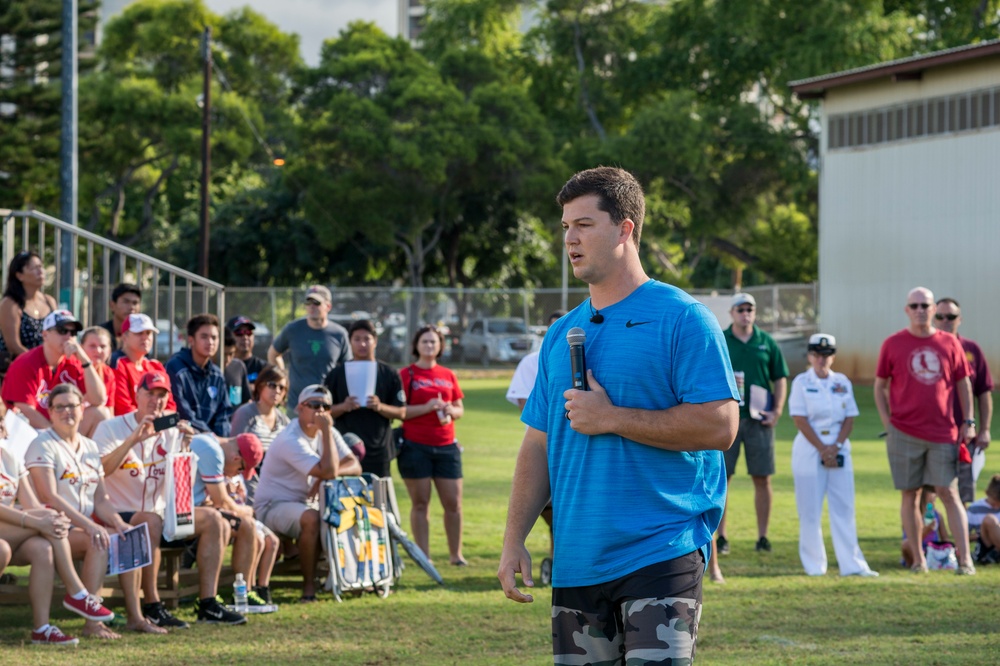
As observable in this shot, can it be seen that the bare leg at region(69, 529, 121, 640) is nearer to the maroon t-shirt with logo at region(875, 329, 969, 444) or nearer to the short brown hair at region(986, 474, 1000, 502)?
the maroon t-shirt with logo at region(875, 329, 969, 444)

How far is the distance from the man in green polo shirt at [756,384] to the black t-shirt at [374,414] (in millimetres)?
2758

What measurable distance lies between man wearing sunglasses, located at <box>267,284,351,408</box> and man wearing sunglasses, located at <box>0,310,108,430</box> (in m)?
2.70

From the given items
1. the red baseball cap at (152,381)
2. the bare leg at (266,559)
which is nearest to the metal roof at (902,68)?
the bare leg at (266,559)

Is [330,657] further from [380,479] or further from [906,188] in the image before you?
[906,188]

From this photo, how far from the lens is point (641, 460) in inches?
153

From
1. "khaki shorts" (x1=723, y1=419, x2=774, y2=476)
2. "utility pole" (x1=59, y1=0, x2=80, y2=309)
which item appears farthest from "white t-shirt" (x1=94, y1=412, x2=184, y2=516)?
"utility pole" (x1=59, y1=0, x2=80, y2=309)

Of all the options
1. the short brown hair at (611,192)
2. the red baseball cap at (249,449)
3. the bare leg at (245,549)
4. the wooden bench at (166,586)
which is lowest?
the wooden bench at (166,586)

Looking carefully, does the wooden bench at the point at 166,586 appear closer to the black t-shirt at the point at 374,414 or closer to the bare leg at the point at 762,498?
the black t-shirt at the point at 374,414

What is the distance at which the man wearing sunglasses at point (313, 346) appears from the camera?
1159 centimetres

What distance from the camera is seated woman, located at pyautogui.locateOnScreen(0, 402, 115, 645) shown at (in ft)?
25.3

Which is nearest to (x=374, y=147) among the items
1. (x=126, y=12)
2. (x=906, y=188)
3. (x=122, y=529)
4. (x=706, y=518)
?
(x=126, y=12)

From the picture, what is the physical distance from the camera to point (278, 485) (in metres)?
9.74

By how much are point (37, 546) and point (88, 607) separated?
477mm

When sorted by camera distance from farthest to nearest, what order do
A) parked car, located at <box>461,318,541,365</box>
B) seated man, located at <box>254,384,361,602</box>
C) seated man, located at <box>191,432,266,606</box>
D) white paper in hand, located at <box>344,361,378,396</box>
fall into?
parked car, located at <box>461,318,541,365</box>, white paper in hand, located at <box>344,361,378,396</box>, seated man, located at <box>254,384,361,602</box>, seated man, located at <box>191,432,266,606</box>
